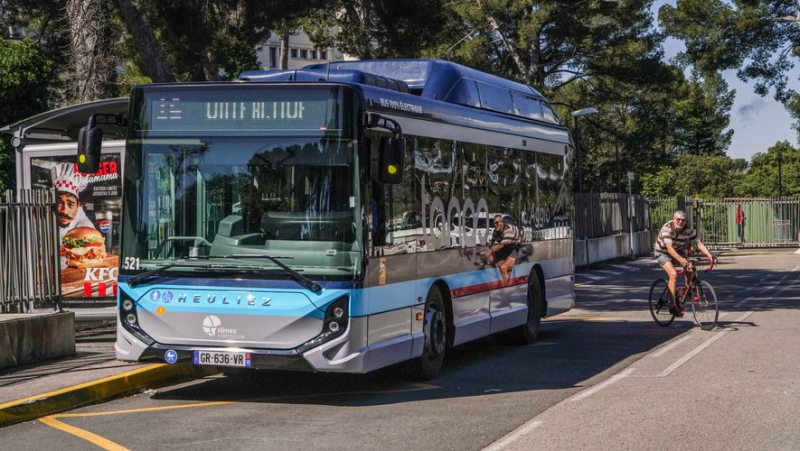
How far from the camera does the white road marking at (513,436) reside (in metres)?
8.39

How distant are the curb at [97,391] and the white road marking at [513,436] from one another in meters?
3.40

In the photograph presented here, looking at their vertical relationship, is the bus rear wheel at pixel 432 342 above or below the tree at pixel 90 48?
below

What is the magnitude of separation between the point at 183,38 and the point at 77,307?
393 inches

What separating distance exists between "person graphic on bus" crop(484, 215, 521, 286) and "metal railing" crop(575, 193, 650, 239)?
78.9ft

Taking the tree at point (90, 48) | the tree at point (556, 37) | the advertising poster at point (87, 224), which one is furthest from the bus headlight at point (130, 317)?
the tree at point (556, 37)

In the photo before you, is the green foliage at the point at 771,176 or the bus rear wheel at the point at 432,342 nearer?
the bus rear wheel at the point at 432,342

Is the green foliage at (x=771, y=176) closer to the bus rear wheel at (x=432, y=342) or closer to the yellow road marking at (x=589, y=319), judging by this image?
the yellow road marking at (x=589, y=319)

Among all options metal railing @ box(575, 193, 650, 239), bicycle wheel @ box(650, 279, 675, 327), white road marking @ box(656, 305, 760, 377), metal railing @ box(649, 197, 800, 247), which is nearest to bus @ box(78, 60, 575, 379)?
white road marking @ box(656, 305, 760, 377)

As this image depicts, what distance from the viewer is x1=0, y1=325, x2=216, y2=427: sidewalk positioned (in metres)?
10.1

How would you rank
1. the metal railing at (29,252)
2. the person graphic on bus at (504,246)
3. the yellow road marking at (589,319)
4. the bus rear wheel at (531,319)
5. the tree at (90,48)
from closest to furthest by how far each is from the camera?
the metal railing at (29,252), the person graphic on bus at (504,246), the bus rear wheel at (531,319), the yellow road marking at (589,319), the tree at (90,48)

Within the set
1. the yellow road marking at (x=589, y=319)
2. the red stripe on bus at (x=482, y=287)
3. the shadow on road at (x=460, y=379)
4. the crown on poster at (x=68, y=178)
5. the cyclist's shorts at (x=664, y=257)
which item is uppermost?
the crown on poster at (x=68, y=178)

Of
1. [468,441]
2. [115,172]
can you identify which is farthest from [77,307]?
[468,441]

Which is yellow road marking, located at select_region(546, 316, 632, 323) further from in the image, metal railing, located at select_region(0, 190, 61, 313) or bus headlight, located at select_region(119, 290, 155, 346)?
bus headlight, located at select_region(119, 290, 155, 346)

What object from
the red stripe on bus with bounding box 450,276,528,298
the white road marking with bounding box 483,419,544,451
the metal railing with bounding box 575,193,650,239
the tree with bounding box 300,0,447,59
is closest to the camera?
the white road marking with bounding box 483,419,544,451
